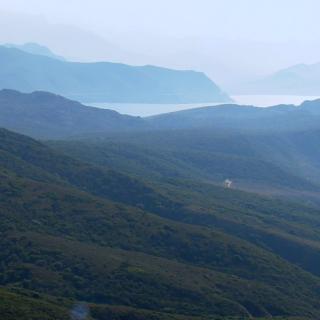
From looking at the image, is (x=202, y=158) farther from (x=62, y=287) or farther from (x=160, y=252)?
(x=62, y=287)

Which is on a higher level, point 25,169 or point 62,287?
point 25,169

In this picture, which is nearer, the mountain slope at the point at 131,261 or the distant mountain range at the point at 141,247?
the distant mountain range at the point at 141,247

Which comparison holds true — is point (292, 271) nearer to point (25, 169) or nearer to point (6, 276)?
point (6, 276)

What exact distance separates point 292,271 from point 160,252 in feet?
44.0

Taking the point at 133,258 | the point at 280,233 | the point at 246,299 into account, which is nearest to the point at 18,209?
the point at 133,258

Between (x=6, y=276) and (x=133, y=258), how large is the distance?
1306 centimetres

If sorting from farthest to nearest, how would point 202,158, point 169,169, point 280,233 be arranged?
point 202,158, point 169,169, point 280,233

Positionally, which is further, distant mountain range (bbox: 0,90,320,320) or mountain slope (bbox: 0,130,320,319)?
mountain slope (bbox: 0,130,320,319)

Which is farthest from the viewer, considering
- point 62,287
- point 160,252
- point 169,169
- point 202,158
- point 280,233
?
point 202,158

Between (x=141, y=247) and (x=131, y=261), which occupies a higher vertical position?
(x=141, y=247)

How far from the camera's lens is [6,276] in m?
67.1

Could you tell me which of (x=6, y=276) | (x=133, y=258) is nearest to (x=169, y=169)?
(x=133, y=258)

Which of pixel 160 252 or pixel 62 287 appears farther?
pixel 160 252

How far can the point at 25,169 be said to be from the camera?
104 metres
